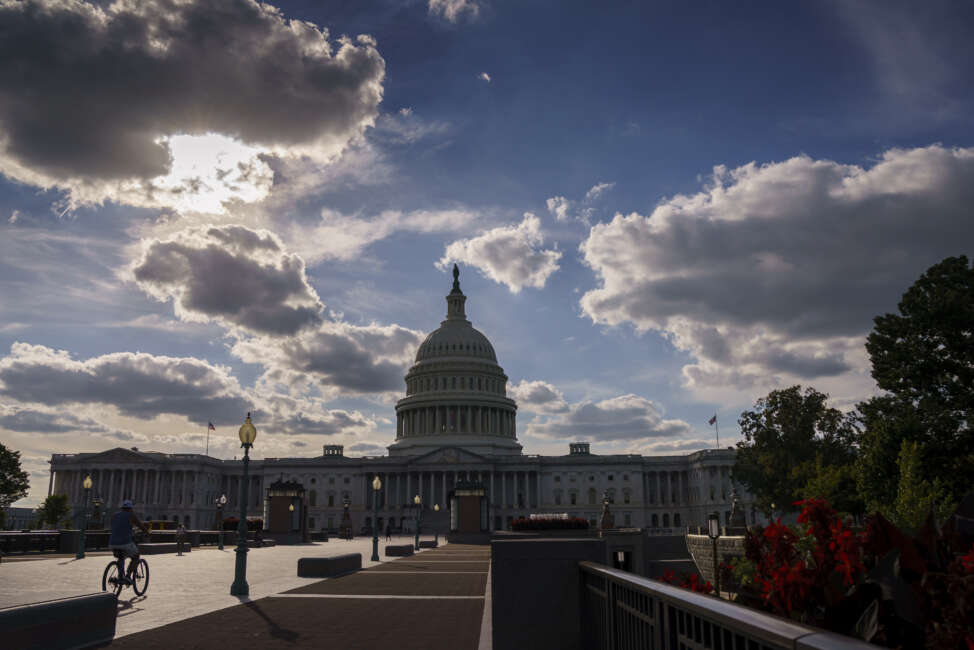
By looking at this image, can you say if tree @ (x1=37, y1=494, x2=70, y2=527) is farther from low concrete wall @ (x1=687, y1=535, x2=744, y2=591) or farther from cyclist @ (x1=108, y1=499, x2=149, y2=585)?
cyclist @ (x1=108, y1=499, x2=149, y2=585)

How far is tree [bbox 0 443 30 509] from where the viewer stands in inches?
3174

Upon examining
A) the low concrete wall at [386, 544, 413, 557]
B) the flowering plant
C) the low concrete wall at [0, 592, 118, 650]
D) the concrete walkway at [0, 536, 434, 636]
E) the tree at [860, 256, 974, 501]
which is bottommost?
the low concrete wall at [386, 544, 413, 557]

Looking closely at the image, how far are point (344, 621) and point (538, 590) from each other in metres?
6.43

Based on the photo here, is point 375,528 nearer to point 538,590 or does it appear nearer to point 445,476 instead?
point 538,590

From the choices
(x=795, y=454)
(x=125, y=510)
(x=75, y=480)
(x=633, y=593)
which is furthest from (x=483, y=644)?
(x=75, y=480)

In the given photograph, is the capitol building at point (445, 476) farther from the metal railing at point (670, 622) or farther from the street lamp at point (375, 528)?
the metal railing at point (670, 622)

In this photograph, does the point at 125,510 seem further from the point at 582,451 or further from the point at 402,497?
the point at 582,451

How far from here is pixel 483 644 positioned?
1180 cm

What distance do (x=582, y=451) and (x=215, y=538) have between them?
3784 inches

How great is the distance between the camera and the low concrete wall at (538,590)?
9.56 meters

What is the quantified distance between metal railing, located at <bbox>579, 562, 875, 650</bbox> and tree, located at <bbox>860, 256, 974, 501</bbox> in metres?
38.6

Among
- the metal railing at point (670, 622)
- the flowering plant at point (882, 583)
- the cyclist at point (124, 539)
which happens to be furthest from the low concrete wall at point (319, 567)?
the flowering plant at point (882, 583)

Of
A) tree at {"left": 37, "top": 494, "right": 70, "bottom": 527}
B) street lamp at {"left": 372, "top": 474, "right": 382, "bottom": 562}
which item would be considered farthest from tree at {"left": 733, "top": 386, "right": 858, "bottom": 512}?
tree at {"left": 37, "top": 494, "right": 70, "bottom": 527}

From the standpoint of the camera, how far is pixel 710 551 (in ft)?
122
